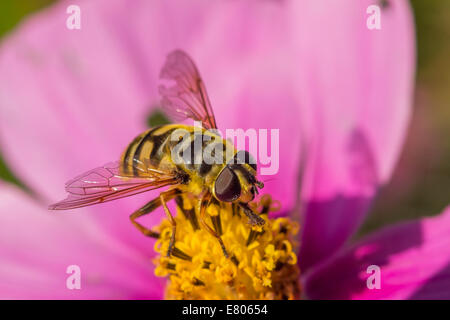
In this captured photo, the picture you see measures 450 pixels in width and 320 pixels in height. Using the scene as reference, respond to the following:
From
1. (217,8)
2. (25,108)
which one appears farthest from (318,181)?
(25,108)

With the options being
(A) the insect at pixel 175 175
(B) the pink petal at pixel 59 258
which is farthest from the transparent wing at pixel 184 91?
(B) the pink petal at pixel 59 258

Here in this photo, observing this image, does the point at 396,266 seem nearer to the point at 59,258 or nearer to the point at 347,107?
the point at 347,107

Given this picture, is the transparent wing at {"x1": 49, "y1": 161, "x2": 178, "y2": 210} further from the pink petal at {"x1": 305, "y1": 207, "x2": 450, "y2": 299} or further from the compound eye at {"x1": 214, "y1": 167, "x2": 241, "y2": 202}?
the pink petal at {"x1": 305, "y1": 207, "x2": 450, "y2": 299}

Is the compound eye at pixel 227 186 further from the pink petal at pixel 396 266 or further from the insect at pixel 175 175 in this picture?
the pink petal at pixel 396 266

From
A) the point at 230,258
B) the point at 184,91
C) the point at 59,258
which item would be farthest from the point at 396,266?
the point at 59,258

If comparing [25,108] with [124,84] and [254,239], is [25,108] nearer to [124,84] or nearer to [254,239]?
[124,84]
